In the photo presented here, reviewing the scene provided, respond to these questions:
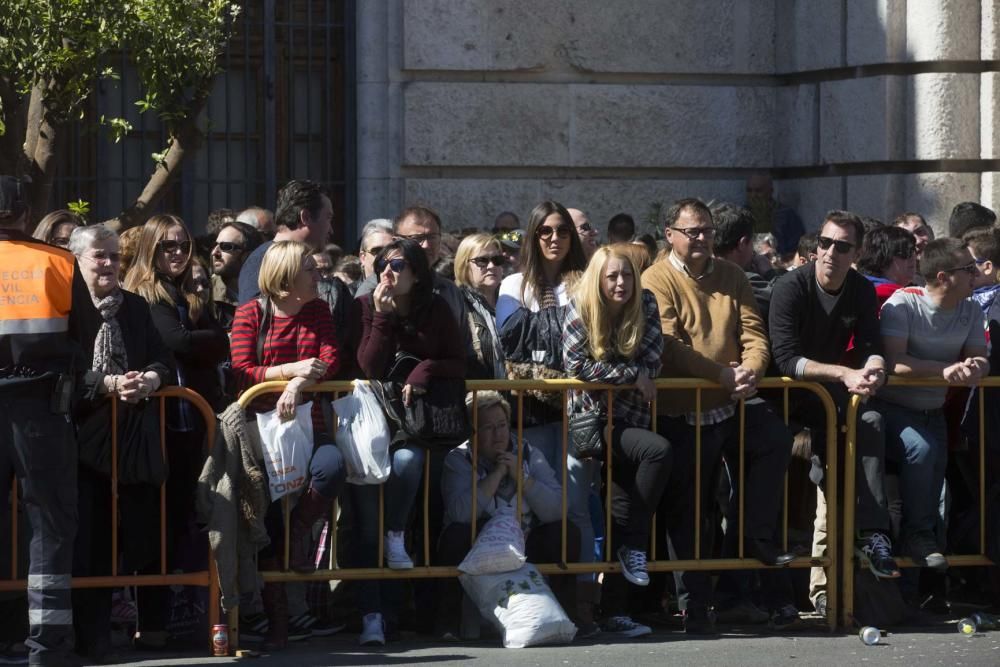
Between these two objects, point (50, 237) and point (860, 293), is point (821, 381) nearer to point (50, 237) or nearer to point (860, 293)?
point (860, 293)

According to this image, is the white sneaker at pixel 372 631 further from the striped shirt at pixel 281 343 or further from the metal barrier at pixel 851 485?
the metal barrier at pixel 851 485

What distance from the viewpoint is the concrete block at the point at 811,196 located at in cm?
1368

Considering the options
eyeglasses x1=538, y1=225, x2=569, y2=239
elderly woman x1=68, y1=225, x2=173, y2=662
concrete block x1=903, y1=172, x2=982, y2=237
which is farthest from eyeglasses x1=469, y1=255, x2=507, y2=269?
concrete block x1=903, y1=172, x2=982, y2=237

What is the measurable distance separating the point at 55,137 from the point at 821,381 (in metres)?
4.61

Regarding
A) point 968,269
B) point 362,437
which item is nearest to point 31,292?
point 362,437

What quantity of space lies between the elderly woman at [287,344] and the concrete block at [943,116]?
6376 millimetres

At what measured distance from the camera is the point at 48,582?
7375 millimetres

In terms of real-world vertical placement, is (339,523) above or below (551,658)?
Result: above

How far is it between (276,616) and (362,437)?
2.81 feet

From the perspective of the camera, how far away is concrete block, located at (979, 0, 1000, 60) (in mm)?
13062

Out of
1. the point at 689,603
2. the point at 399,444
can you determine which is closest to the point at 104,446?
the point at 399,444

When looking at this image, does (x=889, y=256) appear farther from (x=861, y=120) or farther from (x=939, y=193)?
(x=861, y=120)

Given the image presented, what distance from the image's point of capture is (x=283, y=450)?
7.84m

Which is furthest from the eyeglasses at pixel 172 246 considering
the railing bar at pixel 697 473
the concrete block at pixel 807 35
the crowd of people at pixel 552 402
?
the concrete block at pixel 807 35
